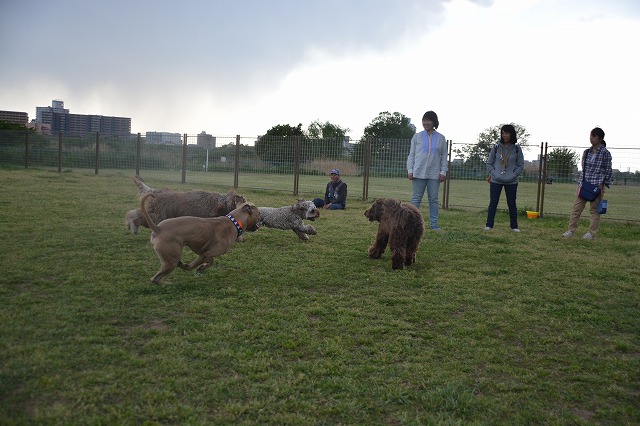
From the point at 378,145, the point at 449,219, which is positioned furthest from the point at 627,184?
the point at 378,145

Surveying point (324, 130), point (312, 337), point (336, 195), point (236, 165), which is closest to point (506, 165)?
point (336, 195)

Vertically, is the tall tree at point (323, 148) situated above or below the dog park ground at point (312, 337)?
above

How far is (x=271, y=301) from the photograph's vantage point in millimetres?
4578

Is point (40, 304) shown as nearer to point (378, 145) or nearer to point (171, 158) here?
point (378, 145)

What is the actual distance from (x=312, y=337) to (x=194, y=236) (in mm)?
1821

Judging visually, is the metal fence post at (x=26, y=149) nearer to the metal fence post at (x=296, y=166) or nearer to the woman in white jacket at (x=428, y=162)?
the metal fence post at (x=296, y=166)

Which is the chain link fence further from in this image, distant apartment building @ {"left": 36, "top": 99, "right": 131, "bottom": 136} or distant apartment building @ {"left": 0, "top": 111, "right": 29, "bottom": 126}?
distant apartment building @ {"left": 0, "top": 111, "right": 29, "bottom": 126}

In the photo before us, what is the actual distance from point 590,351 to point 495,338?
64 centimetres

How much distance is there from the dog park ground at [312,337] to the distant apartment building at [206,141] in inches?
462

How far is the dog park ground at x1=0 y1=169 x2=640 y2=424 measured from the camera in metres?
2.72

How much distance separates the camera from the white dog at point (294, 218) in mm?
7918

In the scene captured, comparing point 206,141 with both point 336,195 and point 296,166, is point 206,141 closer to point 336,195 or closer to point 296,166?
point 296,166

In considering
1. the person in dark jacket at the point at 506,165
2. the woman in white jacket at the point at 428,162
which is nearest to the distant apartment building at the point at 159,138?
the woman in white jacket at the point at 428,162

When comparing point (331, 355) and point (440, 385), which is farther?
point (331, 355)
